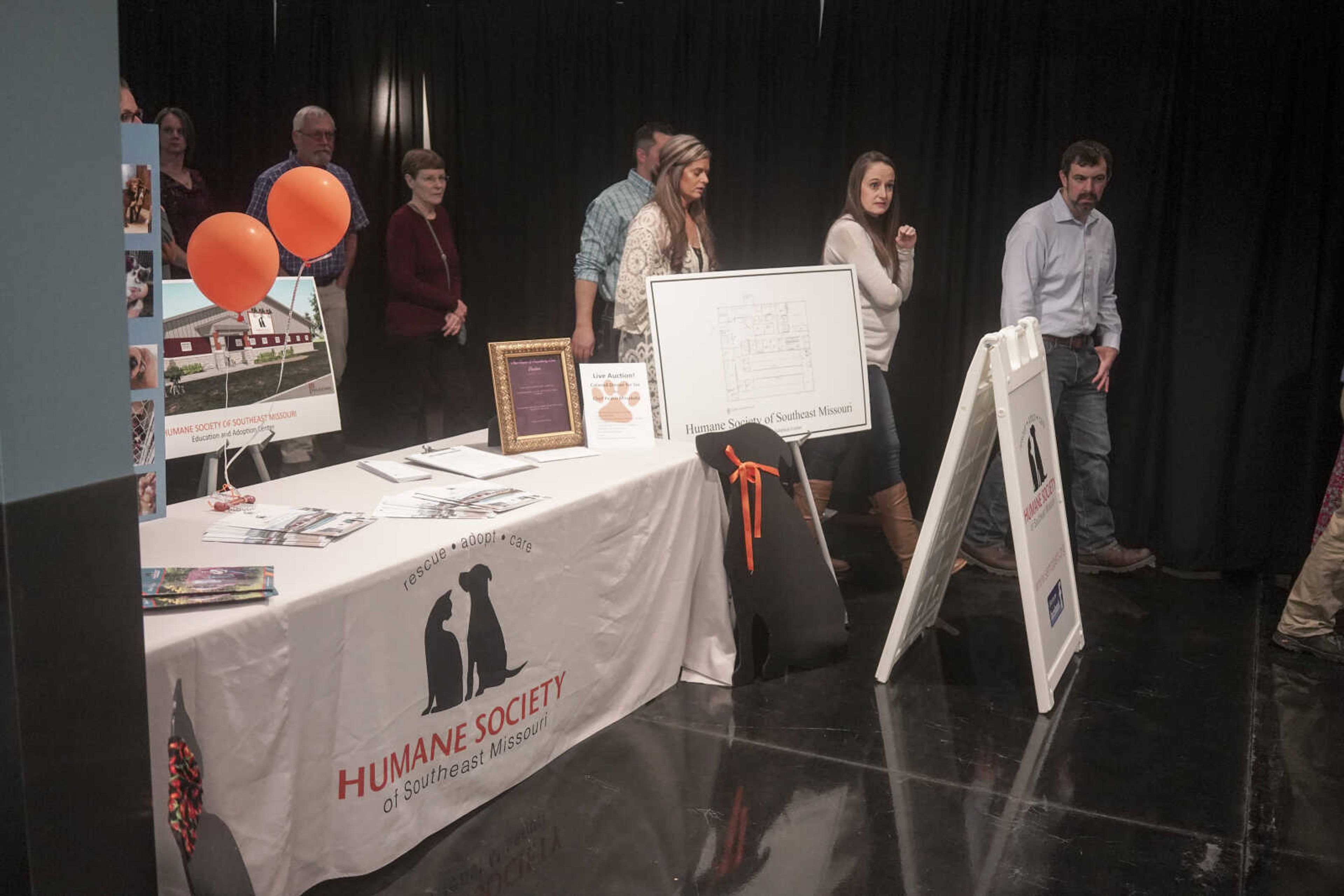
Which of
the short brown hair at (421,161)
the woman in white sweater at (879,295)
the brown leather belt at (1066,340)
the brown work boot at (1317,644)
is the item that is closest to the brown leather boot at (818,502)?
the woman in white sweater at (879,295)

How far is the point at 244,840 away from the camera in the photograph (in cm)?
172

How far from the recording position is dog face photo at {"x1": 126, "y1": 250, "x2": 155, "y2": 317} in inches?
74.7

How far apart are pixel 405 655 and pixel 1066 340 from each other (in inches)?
114

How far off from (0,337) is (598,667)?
1698 mm

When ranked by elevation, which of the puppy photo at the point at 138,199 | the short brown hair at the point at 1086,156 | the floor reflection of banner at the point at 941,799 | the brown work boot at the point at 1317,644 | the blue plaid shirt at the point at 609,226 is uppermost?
the short brown hair at the point at 1086,156

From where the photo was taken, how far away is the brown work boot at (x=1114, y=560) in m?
4.19

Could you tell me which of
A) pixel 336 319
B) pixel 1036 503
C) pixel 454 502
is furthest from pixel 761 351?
pixel 336 319

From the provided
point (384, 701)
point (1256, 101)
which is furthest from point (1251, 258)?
point (384, 701)

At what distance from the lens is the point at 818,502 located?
385 centimetres

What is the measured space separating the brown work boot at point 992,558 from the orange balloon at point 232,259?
2812 millimetres

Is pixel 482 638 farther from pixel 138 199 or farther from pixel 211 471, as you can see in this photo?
pixel 138 199

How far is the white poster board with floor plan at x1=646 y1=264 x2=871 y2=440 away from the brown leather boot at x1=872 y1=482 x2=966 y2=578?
0.38 meters

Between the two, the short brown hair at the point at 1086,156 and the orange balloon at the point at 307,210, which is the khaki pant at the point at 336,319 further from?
the short brown hair at the point at 1086,156

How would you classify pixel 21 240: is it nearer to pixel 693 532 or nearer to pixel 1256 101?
pixel 693 532
